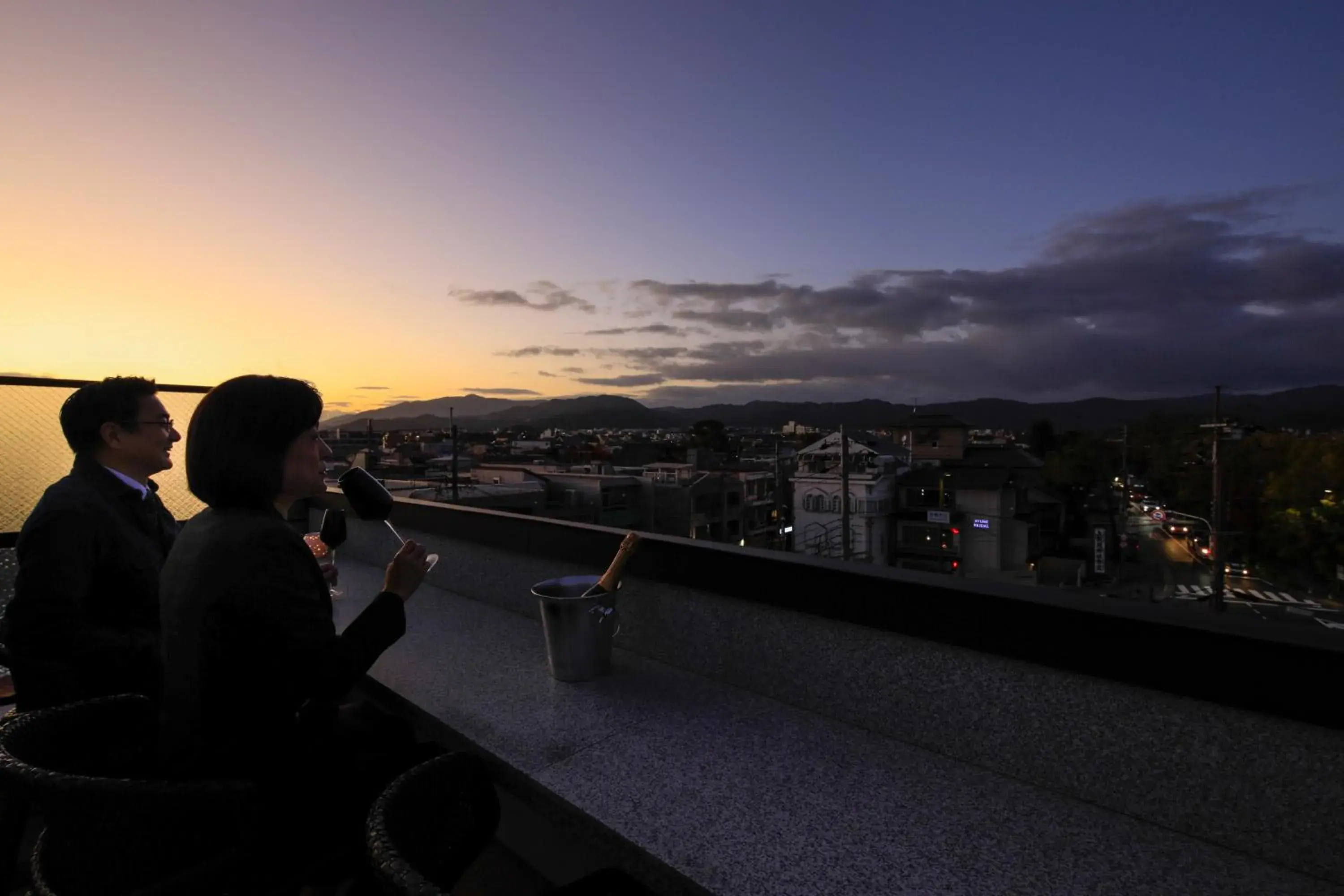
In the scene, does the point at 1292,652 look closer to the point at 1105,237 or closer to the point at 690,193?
the point at 690,193

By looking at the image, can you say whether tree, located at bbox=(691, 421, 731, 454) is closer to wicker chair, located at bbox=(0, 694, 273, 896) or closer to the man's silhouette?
the man's silhouette

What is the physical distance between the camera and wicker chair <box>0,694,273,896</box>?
2.35ft

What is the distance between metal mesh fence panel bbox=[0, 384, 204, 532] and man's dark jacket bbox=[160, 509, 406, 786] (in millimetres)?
1913

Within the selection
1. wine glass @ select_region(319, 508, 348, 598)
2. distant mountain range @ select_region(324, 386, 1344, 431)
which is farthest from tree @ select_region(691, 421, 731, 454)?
wine glass @ select_region(319, 508, 348, 598)

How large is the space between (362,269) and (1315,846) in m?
6.61

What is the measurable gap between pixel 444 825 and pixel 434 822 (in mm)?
27

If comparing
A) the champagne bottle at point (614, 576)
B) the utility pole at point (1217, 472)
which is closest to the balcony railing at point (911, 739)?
the champagne bottle at point (614, 576)

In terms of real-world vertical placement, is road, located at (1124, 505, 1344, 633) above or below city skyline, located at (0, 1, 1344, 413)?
below

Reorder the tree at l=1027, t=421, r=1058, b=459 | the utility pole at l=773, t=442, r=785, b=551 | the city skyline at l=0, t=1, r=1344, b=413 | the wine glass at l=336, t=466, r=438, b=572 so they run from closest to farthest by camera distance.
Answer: the wine glass at l=336, t=466, r=438, b=572
the city skyline at l=0, t=1, r=1344, b=413
the utility pole at l=773, t=442, r=785, b=551
the tree at l=1027, t=421, r=1058, b=459

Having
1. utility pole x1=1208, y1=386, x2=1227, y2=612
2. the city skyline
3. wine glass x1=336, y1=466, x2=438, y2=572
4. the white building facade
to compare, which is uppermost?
the city skyline

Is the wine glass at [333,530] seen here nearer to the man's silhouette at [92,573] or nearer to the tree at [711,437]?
the man's silhouette at [92,573]

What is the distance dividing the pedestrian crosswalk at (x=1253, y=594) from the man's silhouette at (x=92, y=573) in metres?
23.5

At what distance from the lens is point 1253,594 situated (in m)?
21.1

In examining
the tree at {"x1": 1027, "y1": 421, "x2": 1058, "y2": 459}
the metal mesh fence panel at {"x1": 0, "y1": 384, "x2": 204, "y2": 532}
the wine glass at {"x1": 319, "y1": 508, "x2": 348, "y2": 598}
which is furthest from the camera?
the tree at {"x1": 1027, "y1": 421, "x2": 1058, "y2": 459}
